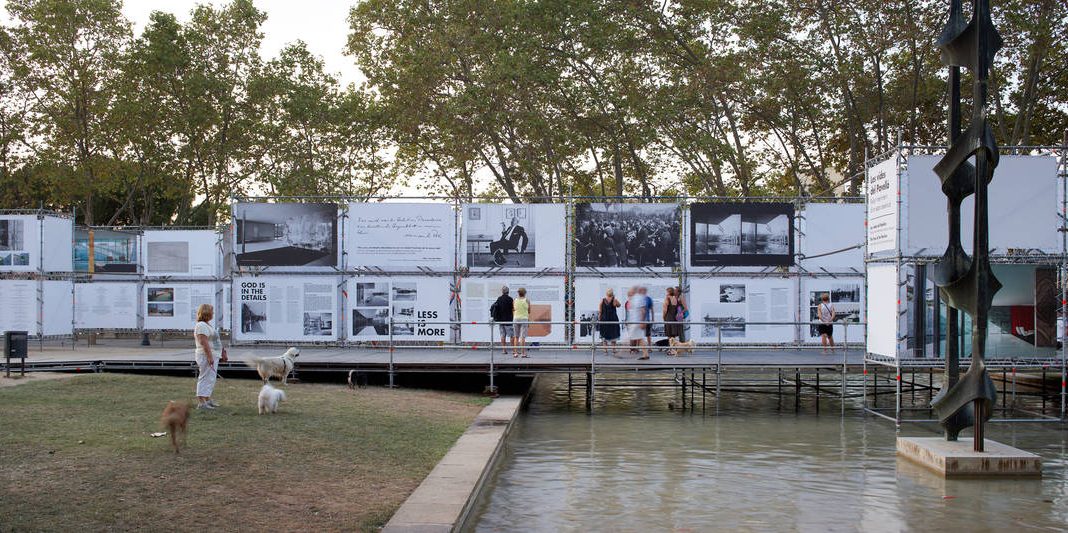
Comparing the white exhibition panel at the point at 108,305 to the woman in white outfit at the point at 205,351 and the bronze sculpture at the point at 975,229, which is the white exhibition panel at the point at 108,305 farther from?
the bronze sculpture at the point at 975,229

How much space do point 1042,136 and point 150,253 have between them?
29.4 m

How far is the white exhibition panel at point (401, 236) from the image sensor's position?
2286cm

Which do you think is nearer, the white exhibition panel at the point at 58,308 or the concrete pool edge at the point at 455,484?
the concrete pool edge at the point at 455,484

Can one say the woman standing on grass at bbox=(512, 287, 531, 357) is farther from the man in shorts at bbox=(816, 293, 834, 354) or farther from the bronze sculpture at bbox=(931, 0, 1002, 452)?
the bronze sculpture at bbox=(931, 0, 1002, 452)

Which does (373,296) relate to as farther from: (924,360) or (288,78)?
(288,78)

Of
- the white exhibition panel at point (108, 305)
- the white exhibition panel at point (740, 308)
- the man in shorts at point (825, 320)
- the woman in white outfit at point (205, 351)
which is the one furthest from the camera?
the white exhibition panel at point (108, 305)

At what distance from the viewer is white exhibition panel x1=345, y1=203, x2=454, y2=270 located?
22.9 meters

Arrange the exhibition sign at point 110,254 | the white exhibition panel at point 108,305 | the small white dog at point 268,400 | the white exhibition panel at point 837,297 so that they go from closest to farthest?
1. the small white dog at point 268,400
2. the white exhibition panel at point 837,297
3. the white exhibition panel at point 108,305
4. the exhibition sign at point 110,254

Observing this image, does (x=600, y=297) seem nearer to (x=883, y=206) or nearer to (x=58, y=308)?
(x=883, y=206)

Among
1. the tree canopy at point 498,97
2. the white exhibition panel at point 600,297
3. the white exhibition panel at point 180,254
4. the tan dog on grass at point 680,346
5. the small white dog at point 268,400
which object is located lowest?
the small white dog at point 268,400

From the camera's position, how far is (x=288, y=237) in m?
23.4

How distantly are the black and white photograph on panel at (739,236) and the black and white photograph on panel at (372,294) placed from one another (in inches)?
284

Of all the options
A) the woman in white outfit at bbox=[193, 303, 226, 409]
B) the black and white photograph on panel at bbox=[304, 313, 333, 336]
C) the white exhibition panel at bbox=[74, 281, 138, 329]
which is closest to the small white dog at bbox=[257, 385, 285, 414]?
the woman in white outfit at bbox=[193, 303, 226, 409]

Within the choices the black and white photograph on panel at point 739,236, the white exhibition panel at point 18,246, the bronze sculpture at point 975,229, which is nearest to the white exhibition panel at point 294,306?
the white exhibition panel at point 18,246
